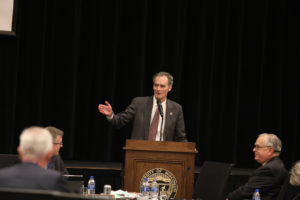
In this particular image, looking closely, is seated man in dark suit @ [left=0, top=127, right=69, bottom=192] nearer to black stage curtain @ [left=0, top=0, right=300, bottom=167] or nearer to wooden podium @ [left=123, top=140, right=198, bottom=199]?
wooden podium @ [left=123, top=140, right=198, bottom=199]

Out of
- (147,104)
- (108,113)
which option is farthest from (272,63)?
(108,113)

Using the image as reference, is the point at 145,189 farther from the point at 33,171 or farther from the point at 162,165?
the point at 33,171

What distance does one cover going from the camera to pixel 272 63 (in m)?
7.80

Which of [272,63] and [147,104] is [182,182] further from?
[272,63]

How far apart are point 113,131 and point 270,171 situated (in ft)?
10.8

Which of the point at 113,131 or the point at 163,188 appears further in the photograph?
the point at 113,131

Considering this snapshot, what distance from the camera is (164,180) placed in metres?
4.61

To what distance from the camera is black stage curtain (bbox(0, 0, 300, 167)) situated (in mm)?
7199

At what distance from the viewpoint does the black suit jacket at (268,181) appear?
4.55m

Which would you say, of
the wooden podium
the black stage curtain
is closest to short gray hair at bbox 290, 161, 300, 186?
the wooden podium

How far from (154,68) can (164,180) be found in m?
3.17

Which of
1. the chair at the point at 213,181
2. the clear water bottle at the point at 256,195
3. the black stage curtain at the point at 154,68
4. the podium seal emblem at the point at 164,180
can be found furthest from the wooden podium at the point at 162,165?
the black stage curtain at the point at 154,68

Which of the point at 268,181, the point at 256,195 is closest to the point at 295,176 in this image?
the point at 256,195

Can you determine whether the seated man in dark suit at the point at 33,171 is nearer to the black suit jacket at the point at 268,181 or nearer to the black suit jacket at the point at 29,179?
the black suit jacket at the point at 29,179
